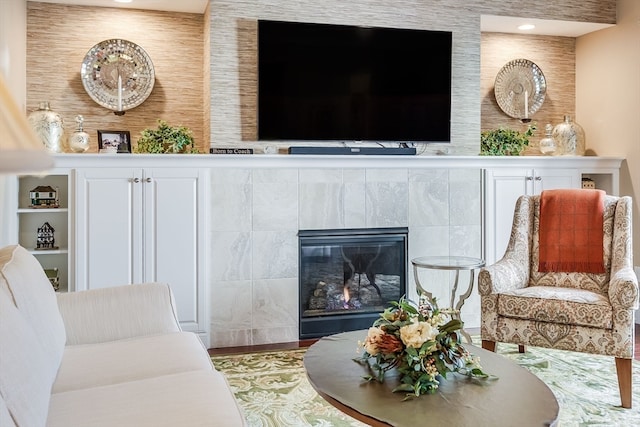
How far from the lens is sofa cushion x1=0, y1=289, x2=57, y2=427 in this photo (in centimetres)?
125

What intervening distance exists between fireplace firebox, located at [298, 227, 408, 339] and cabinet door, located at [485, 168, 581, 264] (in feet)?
2.24

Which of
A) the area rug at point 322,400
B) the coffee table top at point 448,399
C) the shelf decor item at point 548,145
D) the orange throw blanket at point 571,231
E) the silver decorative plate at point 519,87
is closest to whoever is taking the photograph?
the coffee table top at point 448,399

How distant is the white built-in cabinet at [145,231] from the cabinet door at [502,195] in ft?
6.92

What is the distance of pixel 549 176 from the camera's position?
4504mm

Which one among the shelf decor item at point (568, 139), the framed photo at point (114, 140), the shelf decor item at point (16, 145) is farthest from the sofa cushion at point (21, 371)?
the shelf decor item at point (568, 139)

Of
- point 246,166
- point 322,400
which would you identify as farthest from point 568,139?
point 322,400

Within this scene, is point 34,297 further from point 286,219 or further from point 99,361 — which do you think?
point 286,219

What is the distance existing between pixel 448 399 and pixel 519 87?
3.86m

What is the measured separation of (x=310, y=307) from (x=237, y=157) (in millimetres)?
1178

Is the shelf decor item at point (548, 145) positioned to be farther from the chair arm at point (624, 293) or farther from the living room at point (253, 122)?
the chair arm at point (624, 293)

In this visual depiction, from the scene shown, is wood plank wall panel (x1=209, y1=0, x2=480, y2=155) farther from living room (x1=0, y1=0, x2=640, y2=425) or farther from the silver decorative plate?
the silver decorative plate

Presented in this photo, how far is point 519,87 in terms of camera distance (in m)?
5.02

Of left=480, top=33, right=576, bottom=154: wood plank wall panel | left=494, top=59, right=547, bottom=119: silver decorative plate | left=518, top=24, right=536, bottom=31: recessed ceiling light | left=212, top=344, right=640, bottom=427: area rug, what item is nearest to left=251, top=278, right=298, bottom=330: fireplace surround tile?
left=212, top=344, right=640, bottom=427: area rug

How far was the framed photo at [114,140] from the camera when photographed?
404cm
